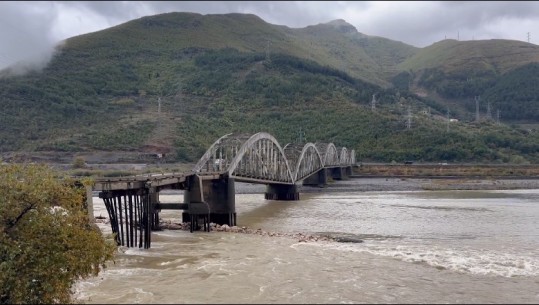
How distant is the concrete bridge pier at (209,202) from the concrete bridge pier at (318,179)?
4908 cm

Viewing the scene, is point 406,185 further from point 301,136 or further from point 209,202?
point 209,202

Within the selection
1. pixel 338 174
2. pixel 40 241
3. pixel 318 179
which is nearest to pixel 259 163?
pixel 318 179

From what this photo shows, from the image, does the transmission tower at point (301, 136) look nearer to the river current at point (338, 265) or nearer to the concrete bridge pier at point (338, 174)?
the concrete bridge pier at point (338, 174)

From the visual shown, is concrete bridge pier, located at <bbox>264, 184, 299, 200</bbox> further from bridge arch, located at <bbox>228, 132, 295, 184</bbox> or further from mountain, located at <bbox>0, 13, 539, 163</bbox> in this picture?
mountain, located at <bbox>0, 13, 539, 163</bbox>

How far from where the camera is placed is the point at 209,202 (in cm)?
4431

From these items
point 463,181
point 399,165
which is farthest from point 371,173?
point 463,181

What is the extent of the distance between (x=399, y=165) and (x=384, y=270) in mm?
90593

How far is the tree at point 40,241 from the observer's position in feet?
56.7

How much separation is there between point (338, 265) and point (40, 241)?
47.2ft

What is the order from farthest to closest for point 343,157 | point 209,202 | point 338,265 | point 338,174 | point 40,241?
point 343,157, point 338,174, point 209,202, point 338,265, point 40,241

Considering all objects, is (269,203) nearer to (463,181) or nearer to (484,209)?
(484,209)

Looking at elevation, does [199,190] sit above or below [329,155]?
below

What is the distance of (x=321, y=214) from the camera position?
52.3m

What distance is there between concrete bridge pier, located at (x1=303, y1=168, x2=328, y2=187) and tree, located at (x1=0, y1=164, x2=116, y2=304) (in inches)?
2932
